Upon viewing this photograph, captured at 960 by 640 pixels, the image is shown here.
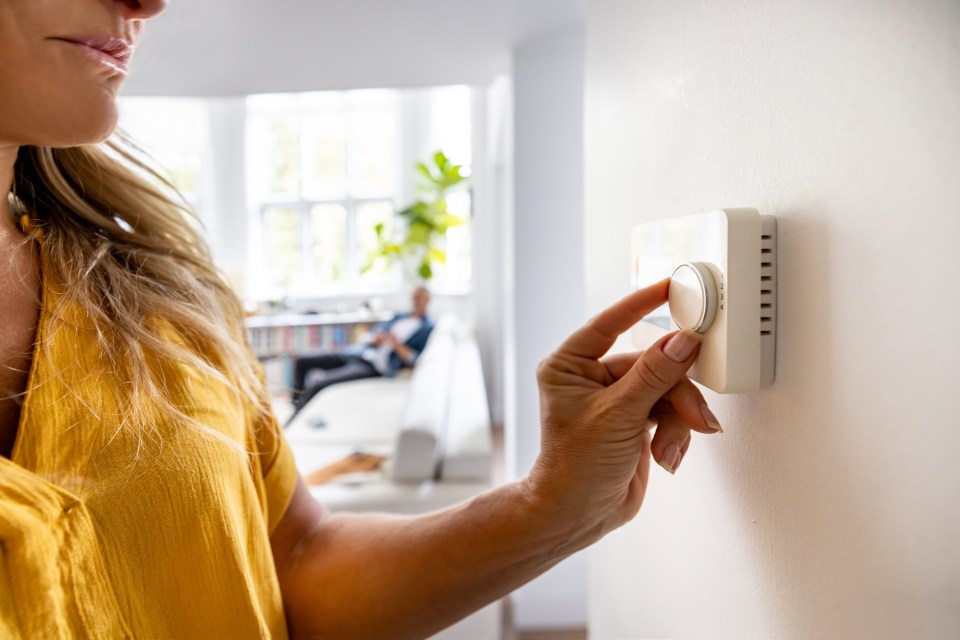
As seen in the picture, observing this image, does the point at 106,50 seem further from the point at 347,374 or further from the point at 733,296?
the point at 347,374

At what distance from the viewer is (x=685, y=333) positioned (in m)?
0.55

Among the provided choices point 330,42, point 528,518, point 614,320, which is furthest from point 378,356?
point 614,320

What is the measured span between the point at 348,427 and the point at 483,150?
3.14 metres

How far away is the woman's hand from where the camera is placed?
58 centimetres

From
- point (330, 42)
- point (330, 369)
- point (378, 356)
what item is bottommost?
point (330, 369)

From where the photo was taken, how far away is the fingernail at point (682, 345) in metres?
0.55

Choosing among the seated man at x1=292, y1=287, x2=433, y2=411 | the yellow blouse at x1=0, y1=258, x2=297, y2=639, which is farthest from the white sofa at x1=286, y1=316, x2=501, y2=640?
the yellow blouse at x1=0, y1=258, x2=297, y2=639

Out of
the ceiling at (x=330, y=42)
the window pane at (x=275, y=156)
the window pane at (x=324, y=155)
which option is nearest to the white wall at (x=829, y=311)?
the ceiling at (x=330, y=42)

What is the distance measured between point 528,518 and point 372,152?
6.98 metres

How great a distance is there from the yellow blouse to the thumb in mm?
398

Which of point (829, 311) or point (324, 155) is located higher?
point (324, 155)

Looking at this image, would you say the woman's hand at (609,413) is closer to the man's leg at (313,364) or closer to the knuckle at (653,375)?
the knuckle at (653,375)

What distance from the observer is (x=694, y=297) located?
0.54 meters

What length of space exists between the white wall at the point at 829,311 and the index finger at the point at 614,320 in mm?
93
